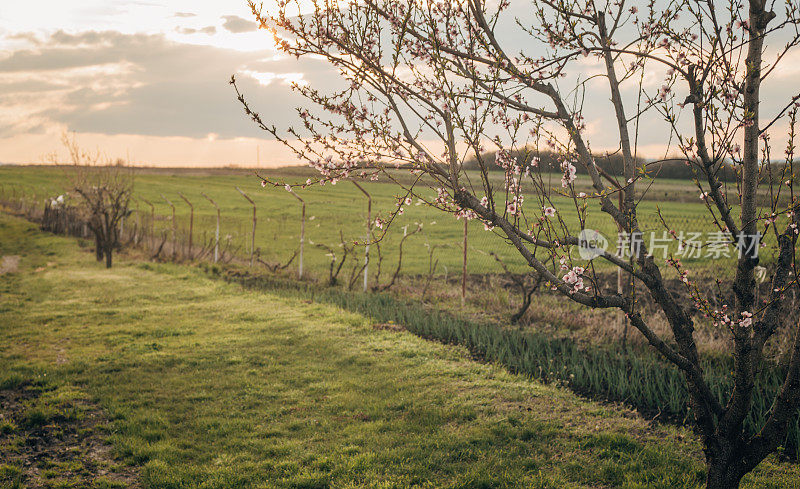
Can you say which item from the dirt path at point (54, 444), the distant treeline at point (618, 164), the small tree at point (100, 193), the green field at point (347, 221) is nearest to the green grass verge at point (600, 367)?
the green field at point (347, 221)

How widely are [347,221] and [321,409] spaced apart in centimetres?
2456

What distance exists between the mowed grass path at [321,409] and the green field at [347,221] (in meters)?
2.75

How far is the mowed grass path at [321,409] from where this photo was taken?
499cm

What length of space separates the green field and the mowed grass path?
275 centimetres

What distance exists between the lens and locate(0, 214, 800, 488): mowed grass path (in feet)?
16.4

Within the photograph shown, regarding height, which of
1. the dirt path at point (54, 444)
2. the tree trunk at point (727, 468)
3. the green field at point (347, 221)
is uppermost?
the green field at point (347, 221)

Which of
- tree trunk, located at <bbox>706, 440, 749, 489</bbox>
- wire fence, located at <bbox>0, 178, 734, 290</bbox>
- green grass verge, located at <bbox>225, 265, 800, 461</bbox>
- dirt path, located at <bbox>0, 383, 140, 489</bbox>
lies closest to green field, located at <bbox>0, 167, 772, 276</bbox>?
wire fence, located at <bbox>0, 178, 734, 290</bbox>

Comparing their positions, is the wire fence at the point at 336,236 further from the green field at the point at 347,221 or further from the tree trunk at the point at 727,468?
the tree trunk at the point at 727,468

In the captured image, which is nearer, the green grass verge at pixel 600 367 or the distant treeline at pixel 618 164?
the distant treeline at pixel 618 164

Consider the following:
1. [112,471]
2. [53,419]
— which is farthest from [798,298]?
[53,419]

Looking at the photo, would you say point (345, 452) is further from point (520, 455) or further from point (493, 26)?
point (493, 26)

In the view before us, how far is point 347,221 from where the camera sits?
101 ft

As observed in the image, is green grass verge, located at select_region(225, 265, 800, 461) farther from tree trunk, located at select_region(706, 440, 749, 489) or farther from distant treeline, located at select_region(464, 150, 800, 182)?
distant treeline, located at select_region(464, 150, 800, 182)

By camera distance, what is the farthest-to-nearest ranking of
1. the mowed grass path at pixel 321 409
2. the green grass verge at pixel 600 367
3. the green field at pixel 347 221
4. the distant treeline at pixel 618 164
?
the green field at pixel 347 221 → the green grass verge at pixel 600 367 → the mowed grass path at pixel 321 409 → the distant treeline at pixel 618 164
